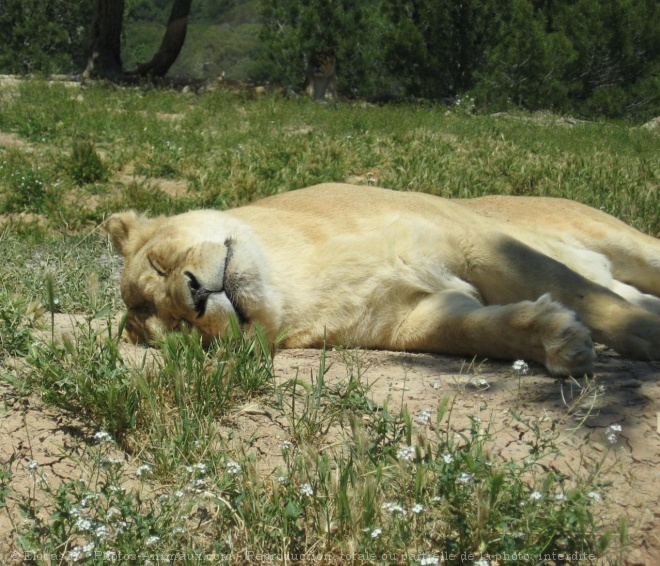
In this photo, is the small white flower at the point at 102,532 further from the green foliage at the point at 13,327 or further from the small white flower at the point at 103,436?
the green foliage at the point at 13,327

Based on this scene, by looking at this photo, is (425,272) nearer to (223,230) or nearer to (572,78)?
(223,230)

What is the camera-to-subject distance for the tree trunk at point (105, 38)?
17.6 m

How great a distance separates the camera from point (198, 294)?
12.9ft

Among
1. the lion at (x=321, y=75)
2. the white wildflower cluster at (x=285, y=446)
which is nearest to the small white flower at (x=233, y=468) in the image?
the white wildflower cluster at (x=285, y=446)

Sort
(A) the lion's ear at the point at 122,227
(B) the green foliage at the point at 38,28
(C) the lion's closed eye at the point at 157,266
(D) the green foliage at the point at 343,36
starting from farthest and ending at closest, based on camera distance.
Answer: (B) the green foliage at the point at 38,28
(D) the green foliage at the point at 343,36
(A) the lion's ear at the point at 122,227
(C) the lion's closed eye at the point at 157,266

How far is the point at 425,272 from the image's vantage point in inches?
173

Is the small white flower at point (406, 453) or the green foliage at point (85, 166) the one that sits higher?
the small white flower at point (406, 453)

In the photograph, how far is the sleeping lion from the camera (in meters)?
3.94

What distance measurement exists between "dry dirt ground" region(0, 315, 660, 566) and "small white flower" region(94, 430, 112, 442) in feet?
0.23

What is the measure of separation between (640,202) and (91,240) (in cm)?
447

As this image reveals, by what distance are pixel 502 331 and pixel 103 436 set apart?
192cm

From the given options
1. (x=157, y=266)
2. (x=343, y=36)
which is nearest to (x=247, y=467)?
(x=157, y=266)

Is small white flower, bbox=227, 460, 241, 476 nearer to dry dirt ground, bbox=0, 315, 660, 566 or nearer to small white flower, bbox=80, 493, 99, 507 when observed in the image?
dry dirt ground, bbox=0, 315, 660, 566

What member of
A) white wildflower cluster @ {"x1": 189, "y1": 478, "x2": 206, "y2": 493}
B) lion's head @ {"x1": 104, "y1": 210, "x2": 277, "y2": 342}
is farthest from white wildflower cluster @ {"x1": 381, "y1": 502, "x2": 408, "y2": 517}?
lion's head @ {"x1": 104, "y1": 210, "x2": 277, "y2": 342}
